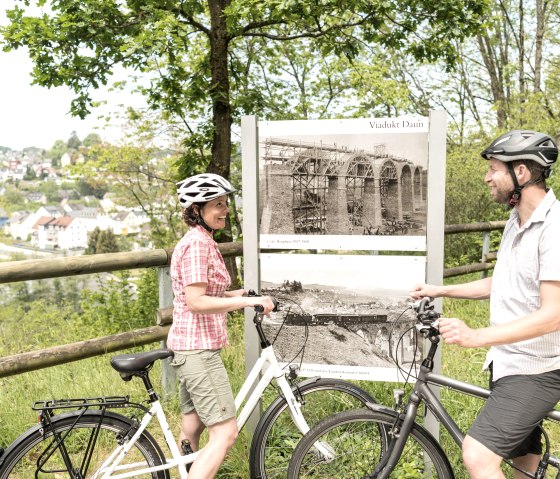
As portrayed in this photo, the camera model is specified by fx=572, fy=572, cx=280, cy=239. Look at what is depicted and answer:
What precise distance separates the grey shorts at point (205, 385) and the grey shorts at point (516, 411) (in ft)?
3.98

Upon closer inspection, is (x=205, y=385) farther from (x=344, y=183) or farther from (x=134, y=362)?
(x=344, y=183)

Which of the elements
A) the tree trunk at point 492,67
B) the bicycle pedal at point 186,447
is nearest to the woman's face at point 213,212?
the bicycle pedal at point 186,447

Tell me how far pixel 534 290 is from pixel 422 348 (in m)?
1.21

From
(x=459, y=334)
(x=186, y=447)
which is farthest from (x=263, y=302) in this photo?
(x=459, y=334)

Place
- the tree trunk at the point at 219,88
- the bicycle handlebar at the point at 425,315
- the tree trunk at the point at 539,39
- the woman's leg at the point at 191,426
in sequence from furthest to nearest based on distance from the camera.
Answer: the tree trunk at the point at 539,39 → the tree trunk at the point at 219,88 → the woman's leg at the point at 191,426 → the bicycle handlebar at the point at 425,315

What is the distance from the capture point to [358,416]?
278 cm

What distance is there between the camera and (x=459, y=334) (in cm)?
232

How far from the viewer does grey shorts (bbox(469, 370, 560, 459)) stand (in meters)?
2.37

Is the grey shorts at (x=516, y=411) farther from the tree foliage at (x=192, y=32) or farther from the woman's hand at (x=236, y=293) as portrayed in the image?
the tree foliage at (x=192, y=32)

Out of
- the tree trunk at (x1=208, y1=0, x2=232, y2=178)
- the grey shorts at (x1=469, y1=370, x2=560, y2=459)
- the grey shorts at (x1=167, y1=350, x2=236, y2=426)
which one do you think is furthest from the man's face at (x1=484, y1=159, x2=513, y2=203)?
the tree trunk at (x1=208, y1=0, x2=232, y2=178)

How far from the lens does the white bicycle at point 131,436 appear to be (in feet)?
9.04

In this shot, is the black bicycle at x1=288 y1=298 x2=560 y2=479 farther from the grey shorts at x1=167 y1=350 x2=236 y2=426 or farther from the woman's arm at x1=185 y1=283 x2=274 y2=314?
the woman's arm at x1=185 y1=283 x2=274 y2=314

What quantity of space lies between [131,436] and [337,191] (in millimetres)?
1806

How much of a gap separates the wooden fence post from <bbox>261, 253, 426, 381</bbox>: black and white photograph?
90 cm
